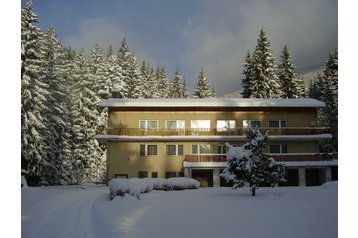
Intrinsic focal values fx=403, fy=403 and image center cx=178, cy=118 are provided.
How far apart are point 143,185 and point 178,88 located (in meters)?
53.8

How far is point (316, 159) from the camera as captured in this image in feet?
127

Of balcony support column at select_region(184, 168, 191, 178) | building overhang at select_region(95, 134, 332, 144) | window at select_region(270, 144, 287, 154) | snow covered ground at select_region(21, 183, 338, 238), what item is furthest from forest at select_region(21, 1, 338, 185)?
snow covered ground at select_region(21, 183, 338, 238)

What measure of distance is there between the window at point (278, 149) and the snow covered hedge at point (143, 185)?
11269mm

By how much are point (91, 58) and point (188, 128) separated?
21703mm

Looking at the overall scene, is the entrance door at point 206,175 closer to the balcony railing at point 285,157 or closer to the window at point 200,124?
the balcony railing at point 285,157

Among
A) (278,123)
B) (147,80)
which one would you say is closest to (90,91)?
(147,80)

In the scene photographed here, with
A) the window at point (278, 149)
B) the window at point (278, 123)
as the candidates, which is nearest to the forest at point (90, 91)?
the window at point (278, 123)

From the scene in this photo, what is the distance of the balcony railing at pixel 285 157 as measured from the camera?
3859cm

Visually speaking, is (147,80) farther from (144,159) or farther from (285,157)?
(285,157)

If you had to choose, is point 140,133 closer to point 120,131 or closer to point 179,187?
point 120,131

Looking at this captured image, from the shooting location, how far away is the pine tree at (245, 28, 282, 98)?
4975cm

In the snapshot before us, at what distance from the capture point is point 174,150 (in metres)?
41.8

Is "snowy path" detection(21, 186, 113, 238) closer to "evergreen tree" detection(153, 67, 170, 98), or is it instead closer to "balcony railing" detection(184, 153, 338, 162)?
"balcony railing" detection(184, 153, 338, 162)
